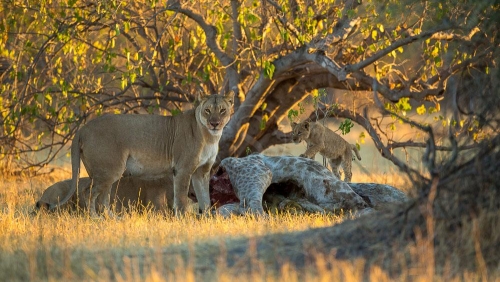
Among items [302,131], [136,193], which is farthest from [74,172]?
[302,131]

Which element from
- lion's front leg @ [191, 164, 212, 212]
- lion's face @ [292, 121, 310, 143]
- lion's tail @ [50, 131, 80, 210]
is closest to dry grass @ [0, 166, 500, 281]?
lion's tail @ [50, 131, 80, 210]

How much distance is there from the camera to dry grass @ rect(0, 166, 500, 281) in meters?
5.21

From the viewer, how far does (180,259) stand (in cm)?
553

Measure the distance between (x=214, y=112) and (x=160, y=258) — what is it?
4148 millimetres

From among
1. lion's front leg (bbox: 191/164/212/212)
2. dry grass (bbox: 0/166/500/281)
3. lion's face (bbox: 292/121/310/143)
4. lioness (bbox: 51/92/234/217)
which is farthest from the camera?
lion's face (bbox: 292/121/310/143)

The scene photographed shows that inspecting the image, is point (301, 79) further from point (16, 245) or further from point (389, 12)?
point (16, 245)

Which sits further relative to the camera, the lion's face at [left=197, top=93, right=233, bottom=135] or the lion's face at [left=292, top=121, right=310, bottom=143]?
the lion's face at [left=292, top=121, right=310, bottom=143]

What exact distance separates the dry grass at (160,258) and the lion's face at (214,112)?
202 centimetres

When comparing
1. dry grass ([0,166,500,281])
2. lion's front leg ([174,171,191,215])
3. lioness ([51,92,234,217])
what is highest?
lioness ([51,92,234,217])

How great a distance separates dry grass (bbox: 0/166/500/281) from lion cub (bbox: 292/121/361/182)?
4.45 meters

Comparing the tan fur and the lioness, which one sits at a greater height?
the lioness

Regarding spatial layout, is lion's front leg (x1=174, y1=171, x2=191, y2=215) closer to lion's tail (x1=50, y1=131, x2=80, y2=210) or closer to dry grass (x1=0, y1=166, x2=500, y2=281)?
lion's tail (x1=50, y1=131, x2=80, y2=210)

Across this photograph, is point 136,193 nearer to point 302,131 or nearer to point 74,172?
point 74,172

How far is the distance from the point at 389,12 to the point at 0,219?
13.7 ft
